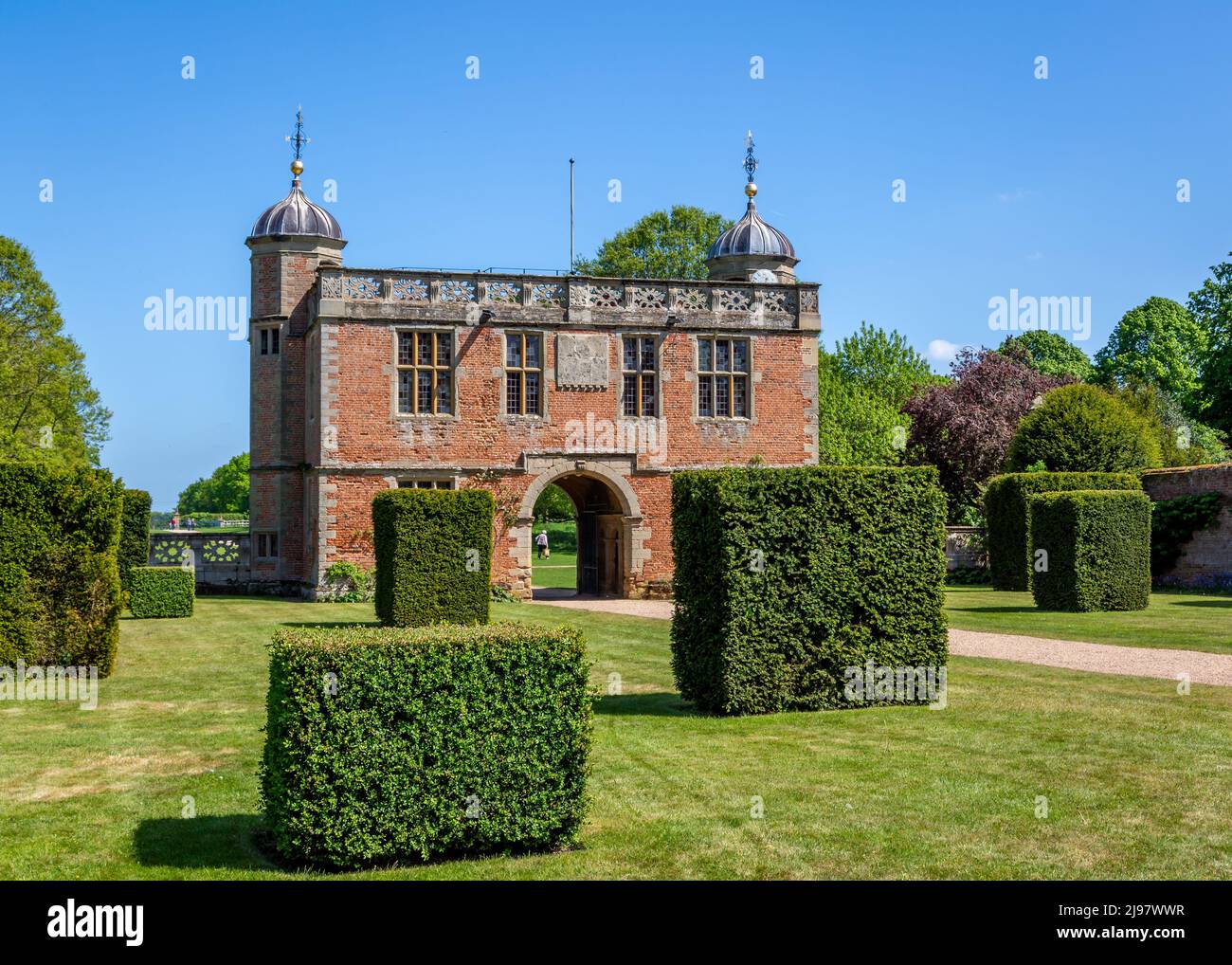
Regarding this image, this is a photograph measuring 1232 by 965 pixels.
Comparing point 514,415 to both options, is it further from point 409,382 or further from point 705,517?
point 705,517

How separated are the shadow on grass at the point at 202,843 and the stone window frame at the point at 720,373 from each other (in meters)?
23.5

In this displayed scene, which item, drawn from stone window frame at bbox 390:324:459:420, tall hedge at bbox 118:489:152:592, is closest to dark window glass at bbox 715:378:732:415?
stone window frame at bbox 390:324:459:420

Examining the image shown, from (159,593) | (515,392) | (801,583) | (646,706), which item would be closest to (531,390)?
(515,392)

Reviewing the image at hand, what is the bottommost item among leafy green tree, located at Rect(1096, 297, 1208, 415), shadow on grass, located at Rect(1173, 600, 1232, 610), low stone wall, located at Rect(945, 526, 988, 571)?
shadow on grass, located at Rect(1173, 600, 1232, 610)

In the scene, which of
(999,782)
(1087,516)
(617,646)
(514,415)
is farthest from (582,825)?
(514,415)

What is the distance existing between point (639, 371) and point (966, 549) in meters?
13.7

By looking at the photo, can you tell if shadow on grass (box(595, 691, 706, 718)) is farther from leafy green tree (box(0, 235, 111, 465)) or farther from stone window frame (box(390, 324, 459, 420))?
leafy green tree (box(0, 235, 111, 465))

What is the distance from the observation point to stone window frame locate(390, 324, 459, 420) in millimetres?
29531

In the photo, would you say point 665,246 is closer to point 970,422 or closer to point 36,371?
point 970,422

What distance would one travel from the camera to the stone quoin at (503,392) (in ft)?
96.4

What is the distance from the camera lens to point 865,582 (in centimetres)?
1320

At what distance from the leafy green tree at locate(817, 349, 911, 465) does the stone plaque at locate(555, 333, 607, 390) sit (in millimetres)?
16901

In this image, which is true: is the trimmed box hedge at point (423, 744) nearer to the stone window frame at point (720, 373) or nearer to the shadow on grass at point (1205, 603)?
the shadow on grass at point (1205, 603)
